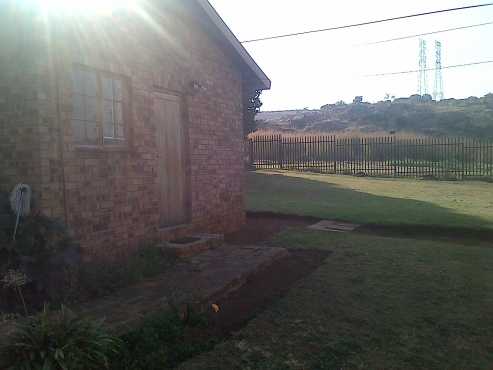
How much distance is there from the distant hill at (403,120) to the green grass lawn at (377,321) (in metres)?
43.1

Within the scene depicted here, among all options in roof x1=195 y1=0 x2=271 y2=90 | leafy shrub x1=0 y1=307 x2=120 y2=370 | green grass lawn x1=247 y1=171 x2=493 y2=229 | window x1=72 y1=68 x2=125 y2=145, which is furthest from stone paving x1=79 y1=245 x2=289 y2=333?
green grass lawn x1=247 y1=171 x2=493 y2=229

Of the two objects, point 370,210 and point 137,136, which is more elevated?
point 137,136

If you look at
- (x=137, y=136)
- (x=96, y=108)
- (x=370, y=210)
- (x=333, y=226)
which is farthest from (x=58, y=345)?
(x=370, y=210)

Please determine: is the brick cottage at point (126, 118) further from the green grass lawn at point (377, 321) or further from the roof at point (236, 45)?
A: the green grass lawn at point (377, 321)

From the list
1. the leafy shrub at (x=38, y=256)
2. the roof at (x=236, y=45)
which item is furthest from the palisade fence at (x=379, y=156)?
the leafy shrub at (x=38, y=256)

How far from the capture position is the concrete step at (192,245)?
23.3 ft

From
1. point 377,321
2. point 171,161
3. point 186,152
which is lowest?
point 377,321

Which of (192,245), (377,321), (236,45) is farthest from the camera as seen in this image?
(236,45)

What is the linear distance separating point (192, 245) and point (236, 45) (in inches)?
160

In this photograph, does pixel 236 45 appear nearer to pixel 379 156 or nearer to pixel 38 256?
pixel 38 256

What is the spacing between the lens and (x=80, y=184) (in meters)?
5.99

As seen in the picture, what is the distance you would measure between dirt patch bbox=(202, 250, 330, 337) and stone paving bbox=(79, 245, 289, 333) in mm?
115

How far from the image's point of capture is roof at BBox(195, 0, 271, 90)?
8.13m

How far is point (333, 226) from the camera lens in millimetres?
11094
